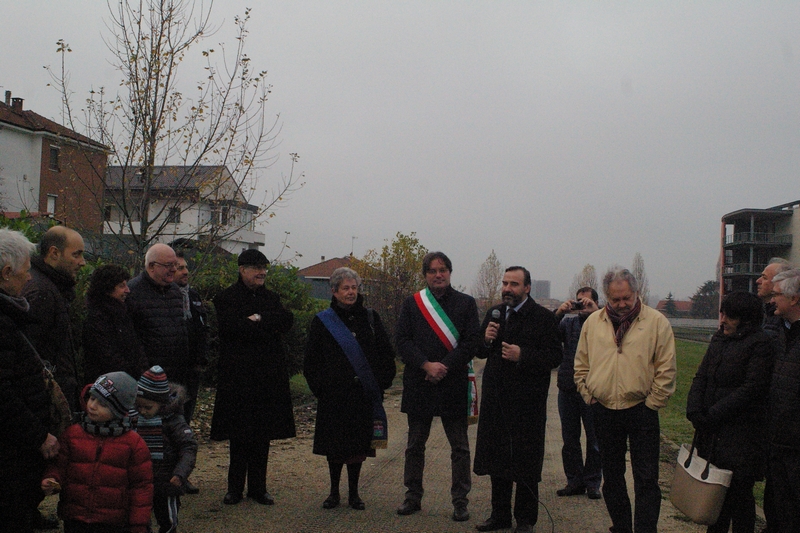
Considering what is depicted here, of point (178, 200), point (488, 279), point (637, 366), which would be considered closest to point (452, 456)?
point (637, 366)

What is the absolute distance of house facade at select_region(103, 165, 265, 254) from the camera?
909 cm

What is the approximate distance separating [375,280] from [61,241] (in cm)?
1749

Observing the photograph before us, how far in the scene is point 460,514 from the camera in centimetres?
577

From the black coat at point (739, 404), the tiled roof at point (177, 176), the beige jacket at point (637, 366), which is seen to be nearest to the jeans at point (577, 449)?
the beige jacket at point (637, 366)

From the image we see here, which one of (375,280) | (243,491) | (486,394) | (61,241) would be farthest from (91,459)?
(375,280)

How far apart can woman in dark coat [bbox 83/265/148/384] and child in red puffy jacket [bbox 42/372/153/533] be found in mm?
1158

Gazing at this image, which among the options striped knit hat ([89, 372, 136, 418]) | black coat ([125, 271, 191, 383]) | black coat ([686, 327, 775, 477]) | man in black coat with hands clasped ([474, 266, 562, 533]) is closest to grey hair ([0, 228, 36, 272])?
striped knit hat ([89, 372, 136, 418])

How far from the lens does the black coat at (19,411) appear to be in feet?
10.8

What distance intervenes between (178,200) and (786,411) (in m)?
7.62

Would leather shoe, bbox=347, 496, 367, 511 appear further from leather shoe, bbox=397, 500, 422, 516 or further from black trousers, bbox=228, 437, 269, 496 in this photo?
black trousers, bbox=228, 437, 269, 496

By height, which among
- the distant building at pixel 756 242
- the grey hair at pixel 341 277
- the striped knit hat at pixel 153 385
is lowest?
the striped knit hat at pixel 153 385

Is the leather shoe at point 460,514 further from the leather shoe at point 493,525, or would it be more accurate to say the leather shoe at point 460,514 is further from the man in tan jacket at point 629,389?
the man in tan jacket at point 629,389

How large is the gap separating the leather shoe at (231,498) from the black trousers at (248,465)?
26 mm

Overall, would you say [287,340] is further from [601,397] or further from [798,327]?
[798,327]
